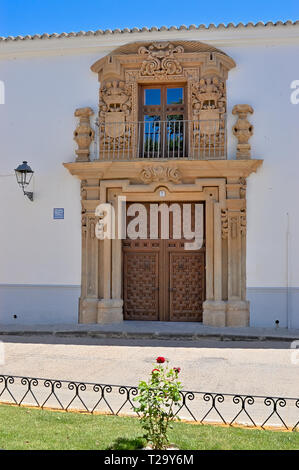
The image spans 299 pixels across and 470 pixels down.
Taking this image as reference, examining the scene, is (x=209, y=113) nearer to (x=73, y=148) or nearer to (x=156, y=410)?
(x=73, y=148)

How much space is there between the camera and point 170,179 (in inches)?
412

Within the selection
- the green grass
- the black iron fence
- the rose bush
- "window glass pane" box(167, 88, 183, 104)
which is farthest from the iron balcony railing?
the rose bush

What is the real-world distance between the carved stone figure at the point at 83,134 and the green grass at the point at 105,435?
6.91 metres

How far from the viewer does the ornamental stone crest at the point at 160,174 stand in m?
10.4

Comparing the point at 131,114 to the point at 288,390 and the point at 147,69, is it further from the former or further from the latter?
the point at 288,390

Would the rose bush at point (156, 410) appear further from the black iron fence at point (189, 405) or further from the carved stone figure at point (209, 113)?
the carved stone figure at point (209, 113)

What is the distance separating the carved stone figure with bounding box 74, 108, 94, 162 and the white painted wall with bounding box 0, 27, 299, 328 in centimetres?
23

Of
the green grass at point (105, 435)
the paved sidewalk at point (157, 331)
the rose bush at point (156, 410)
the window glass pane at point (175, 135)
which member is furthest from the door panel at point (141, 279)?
the rose bush at point (156, 410)

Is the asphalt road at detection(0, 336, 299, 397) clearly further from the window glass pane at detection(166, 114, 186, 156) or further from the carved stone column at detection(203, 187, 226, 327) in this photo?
the window glass pane at detection(166, 114, 186, 156)

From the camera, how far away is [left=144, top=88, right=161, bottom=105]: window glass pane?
10977 millimetres

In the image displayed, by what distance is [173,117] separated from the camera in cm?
1089

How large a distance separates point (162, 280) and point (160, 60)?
4.60m
